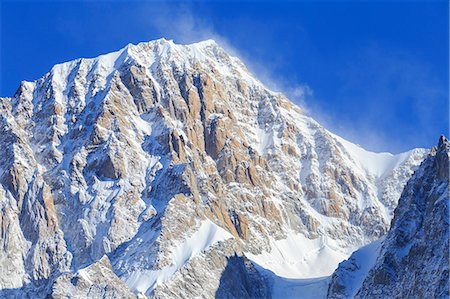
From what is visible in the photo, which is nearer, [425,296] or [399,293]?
[425,296]

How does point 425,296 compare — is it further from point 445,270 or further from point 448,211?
point 448,211

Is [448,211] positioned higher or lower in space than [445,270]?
higher

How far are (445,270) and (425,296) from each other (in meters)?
4.96

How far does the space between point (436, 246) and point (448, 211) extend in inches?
241

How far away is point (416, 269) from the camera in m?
196

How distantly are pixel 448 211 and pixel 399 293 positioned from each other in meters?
15.9

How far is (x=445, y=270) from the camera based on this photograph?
18300 centimetres

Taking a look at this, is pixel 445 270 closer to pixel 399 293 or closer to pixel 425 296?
pixel 425 296

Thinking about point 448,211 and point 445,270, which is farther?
point 448,211

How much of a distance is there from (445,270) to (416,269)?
1277cm

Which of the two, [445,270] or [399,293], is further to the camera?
[399,293]

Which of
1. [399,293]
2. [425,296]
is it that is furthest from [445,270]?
[399,293]

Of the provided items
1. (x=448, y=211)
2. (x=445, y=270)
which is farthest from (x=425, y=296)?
(x=448, y=211)

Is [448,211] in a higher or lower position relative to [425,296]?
higher
